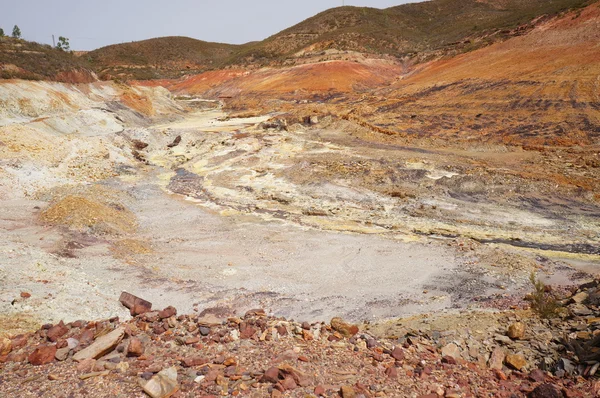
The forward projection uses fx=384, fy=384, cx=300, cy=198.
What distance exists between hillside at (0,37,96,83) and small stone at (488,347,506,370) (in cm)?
3567

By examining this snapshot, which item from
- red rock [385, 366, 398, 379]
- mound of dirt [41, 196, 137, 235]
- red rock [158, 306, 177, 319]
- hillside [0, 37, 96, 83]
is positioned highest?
hillside [0, 37, 96, 83]

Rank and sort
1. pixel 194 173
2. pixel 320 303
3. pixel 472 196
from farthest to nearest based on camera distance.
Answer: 1. pixel 194 173
2. pixel 472 196
3. pixel 320 303

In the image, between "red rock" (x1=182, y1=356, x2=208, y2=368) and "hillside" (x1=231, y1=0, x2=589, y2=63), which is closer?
"red rock" (x1=182, y1=356, x2=208, y2=368)

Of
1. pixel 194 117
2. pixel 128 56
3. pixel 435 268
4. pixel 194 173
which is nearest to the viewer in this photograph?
pixel 435 268

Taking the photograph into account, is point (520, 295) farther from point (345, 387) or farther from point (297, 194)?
point (297, 194)

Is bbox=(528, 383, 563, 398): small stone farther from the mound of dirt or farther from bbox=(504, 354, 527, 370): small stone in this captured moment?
the mound of dirt

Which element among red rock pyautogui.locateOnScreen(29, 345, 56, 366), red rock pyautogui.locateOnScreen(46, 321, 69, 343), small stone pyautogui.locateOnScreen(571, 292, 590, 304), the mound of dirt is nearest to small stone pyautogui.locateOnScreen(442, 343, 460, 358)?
small stone pyautogui.locateOnScreen(571, 292, 590, 304)

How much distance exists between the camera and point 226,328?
6598 millimetres

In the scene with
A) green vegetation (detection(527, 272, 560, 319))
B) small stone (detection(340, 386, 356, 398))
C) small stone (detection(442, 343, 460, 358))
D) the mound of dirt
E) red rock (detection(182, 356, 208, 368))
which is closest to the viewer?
small stone (detection(340, 386, 356, 398))

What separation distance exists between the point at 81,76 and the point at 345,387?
137ft

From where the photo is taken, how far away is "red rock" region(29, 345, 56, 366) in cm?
529

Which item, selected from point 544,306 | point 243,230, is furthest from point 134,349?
point 243,230

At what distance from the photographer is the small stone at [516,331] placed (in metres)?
6.58

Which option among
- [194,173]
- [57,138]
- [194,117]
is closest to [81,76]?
[194,117]
